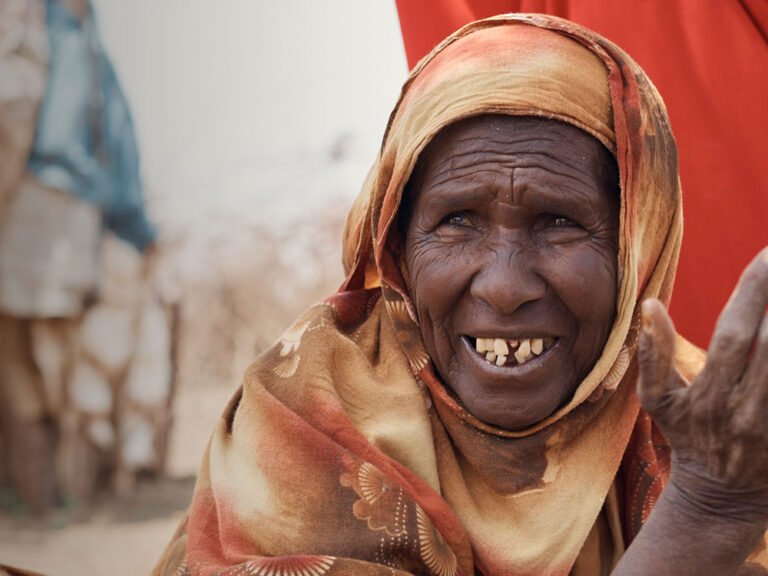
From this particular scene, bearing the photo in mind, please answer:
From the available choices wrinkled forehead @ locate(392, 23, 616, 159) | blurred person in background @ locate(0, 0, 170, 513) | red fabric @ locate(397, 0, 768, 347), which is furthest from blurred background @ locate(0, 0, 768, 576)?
wrinkled forehead @ locate(392, 23, 616, 159)

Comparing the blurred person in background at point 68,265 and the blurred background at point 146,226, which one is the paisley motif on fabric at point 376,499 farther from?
the blurred person in background at point 68,265

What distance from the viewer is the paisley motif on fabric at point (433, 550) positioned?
72.4 inches

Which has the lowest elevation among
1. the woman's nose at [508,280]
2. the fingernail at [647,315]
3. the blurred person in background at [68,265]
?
the blurred person in background at [68,265]

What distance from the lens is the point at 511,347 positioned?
194 centimetres

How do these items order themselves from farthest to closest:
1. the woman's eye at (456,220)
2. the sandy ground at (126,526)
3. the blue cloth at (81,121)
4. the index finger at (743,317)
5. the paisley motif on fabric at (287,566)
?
the blue cloth at (81,121) < the sandy ground at (126,526) < the woman's eye at (456,220) < the paisley motif on fabric at (287,566) < the index finger at (743,317)

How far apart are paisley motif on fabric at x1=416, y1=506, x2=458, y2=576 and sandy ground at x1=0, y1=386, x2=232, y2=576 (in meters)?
3.25

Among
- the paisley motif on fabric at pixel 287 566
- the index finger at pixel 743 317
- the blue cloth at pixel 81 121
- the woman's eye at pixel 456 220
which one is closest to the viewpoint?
the index finger at pixel 743 317

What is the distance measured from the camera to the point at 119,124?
5.11 meters

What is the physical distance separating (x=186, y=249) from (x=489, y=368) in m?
3.61

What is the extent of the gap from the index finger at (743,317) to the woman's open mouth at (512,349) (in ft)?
1.86

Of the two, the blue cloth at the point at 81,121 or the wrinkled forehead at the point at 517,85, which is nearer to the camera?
the wrinkled forehead at the point at 517,85

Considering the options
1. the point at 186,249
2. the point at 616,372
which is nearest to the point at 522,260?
the point at 616,372

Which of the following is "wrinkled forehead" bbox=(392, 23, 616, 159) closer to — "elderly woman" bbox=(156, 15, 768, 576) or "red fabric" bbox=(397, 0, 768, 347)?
"elderly woman" bbox=(156, 15, 768, 576)

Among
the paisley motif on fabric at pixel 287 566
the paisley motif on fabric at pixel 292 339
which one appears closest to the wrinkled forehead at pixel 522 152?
the paisley motif on fabric at pixel 292 339
